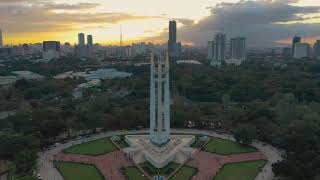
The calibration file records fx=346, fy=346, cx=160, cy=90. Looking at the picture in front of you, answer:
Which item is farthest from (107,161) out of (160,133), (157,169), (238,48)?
(238,48)

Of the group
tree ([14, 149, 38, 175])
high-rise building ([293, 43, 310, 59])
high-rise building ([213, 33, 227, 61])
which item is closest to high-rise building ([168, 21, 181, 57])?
high-rise building ([213, 33, 227, 61])

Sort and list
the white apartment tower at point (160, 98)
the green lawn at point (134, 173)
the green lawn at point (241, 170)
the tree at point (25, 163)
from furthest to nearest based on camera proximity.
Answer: the white apartment tower at point (160, 98)
the green lawn at point (241, 170)
the green lawn at point (134, 173)
the tree at point (25, 163)

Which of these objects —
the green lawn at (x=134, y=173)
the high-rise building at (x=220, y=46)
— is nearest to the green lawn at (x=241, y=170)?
the green lawn at (x=134, y=173)

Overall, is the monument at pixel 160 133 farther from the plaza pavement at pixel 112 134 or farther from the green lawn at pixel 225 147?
the plaza pavement at pixel 112 134

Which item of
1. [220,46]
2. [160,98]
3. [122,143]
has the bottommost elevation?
[122,143]

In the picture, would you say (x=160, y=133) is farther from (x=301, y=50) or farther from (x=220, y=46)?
(x=301, y=50)

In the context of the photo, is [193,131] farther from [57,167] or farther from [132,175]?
[57,167]
